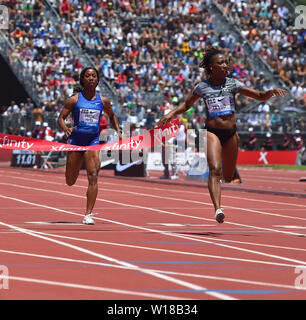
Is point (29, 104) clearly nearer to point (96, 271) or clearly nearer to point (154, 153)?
point (154, 153)

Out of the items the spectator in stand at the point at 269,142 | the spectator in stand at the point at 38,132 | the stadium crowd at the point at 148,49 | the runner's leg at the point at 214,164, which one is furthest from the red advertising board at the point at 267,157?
the runner's leg at the point at 214,164

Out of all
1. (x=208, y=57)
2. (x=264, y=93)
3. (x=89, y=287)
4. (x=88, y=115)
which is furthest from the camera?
(x=88, y=115)

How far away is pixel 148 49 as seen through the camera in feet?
166

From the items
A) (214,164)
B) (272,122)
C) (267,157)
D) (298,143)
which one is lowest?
(267,157)

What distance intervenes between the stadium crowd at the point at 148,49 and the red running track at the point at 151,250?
24.0 m

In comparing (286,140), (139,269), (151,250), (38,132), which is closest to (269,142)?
(286,140)

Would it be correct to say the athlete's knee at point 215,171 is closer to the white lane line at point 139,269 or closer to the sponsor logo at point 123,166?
the white lane line at point 139,269

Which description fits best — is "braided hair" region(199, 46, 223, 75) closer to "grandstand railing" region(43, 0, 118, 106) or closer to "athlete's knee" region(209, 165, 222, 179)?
"athlete's knee" region(209, 165, 222, 179)

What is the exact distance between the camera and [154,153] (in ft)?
116

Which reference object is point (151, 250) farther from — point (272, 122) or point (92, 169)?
point (272, 122)

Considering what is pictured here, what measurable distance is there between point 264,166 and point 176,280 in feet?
120

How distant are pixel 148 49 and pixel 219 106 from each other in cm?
3766

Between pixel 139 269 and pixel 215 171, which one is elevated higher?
pixel 215 171

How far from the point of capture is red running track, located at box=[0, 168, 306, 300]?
7.73m
